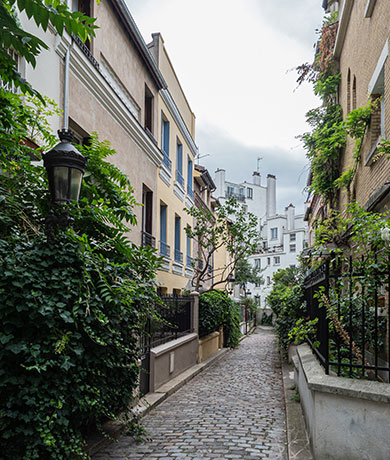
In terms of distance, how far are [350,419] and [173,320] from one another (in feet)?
23.8

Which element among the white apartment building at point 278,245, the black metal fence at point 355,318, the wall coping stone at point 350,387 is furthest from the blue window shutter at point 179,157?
the white apartment building at point 278,245

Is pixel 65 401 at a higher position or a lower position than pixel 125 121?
lower

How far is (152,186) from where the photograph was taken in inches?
595

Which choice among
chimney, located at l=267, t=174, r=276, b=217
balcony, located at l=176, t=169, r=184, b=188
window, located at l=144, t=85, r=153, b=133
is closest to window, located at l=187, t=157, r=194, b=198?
balcony, located at l=176, t=169, r=184, b=188

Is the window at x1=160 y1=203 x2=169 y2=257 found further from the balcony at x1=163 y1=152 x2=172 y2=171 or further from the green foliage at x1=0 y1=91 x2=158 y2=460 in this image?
the green foliage at x1=0 y1=91 x2=158 y2=460

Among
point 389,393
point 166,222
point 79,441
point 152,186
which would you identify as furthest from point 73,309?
point 166,222

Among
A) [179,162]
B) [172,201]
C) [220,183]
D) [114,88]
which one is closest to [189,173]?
[179,162]

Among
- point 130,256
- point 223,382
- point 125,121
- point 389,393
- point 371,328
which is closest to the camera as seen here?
point 389,393

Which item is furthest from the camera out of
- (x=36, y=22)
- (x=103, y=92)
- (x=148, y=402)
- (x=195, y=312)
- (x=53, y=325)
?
(x=195, y=312)

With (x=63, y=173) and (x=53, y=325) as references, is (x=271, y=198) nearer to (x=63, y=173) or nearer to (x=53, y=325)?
(x=63, y=173)

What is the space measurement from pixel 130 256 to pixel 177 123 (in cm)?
1422

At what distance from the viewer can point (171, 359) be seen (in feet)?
32.7

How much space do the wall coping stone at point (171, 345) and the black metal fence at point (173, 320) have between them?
93 millimetres

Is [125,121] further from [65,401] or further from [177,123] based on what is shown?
[65,401]
